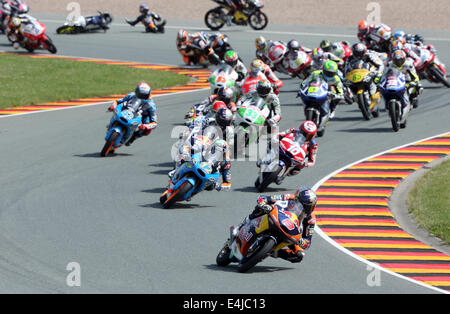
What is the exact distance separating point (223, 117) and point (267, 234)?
5.08 meters

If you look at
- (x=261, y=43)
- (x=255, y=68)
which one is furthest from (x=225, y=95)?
(x=261, y=43)

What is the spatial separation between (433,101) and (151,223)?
1638 cm

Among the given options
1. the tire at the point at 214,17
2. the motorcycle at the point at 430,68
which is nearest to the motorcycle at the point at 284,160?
the motorcycle at the point at 430,68

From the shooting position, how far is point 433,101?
2991 cm

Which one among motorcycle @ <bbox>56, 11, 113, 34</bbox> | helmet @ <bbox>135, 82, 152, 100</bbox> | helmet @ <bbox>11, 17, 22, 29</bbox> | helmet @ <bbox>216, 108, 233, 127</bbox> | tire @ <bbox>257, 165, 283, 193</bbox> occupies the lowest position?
motorcycle @ <bbox>56, 11, 113, 34</bbox>

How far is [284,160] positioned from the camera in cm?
1881

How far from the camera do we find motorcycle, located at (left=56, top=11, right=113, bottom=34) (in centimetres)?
4366

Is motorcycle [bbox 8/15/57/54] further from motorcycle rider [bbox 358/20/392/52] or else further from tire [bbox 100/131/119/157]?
tire [bbox 100/131/119/157]

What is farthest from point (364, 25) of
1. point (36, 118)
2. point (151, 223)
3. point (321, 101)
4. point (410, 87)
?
point (151, 223)

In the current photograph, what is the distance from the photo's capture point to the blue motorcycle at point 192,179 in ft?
55.1

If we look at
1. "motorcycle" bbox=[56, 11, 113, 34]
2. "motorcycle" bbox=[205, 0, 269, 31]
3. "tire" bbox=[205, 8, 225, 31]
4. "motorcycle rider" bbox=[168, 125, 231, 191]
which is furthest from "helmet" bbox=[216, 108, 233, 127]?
"motorcycle" bbox=[56, 11, 113, 34]

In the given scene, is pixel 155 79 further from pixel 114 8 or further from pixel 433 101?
pixel 114 8

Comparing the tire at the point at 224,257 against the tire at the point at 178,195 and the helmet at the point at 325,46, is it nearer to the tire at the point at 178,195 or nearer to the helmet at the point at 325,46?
the tire at the point at 178,195

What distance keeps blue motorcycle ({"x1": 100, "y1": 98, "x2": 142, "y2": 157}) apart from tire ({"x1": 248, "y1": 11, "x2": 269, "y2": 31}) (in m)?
23.2
